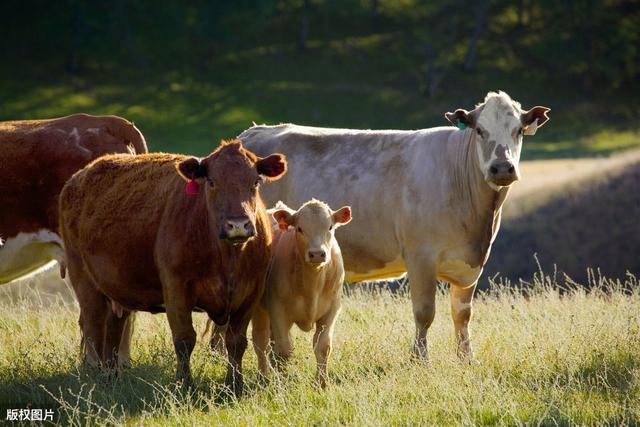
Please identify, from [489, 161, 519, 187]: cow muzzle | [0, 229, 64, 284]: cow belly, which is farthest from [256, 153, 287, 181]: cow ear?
[0, 229, 64, 284]: cow belly

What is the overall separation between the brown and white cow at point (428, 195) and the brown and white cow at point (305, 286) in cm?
128

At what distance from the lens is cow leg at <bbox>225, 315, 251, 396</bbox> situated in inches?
331

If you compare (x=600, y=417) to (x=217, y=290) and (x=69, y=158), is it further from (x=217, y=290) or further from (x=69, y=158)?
(x=69, y=158)

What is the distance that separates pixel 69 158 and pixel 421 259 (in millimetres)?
3617

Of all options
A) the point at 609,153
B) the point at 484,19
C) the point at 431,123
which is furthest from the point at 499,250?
the point at 484,19

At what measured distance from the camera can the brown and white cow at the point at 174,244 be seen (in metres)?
8.14

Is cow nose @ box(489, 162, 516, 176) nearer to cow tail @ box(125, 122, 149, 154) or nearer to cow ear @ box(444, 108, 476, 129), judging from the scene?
cow ear @ box(444, 108, 476, 129)

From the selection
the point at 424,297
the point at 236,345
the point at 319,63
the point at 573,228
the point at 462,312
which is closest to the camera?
the point at 236,345

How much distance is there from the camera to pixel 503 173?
9.34 meters

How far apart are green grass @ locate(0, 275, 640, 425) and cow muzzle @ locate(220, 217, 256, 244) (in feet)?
3.82

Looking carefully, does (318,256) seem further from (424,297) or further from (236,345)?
(424,297)

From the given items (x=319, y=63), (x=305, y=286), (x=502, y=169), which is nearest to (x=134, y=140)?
(x=305, y=286)

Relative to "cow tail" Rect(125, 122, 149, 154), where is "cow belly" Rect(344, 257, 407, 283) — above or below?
below

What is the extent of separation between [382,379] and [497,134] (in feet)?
8.56
